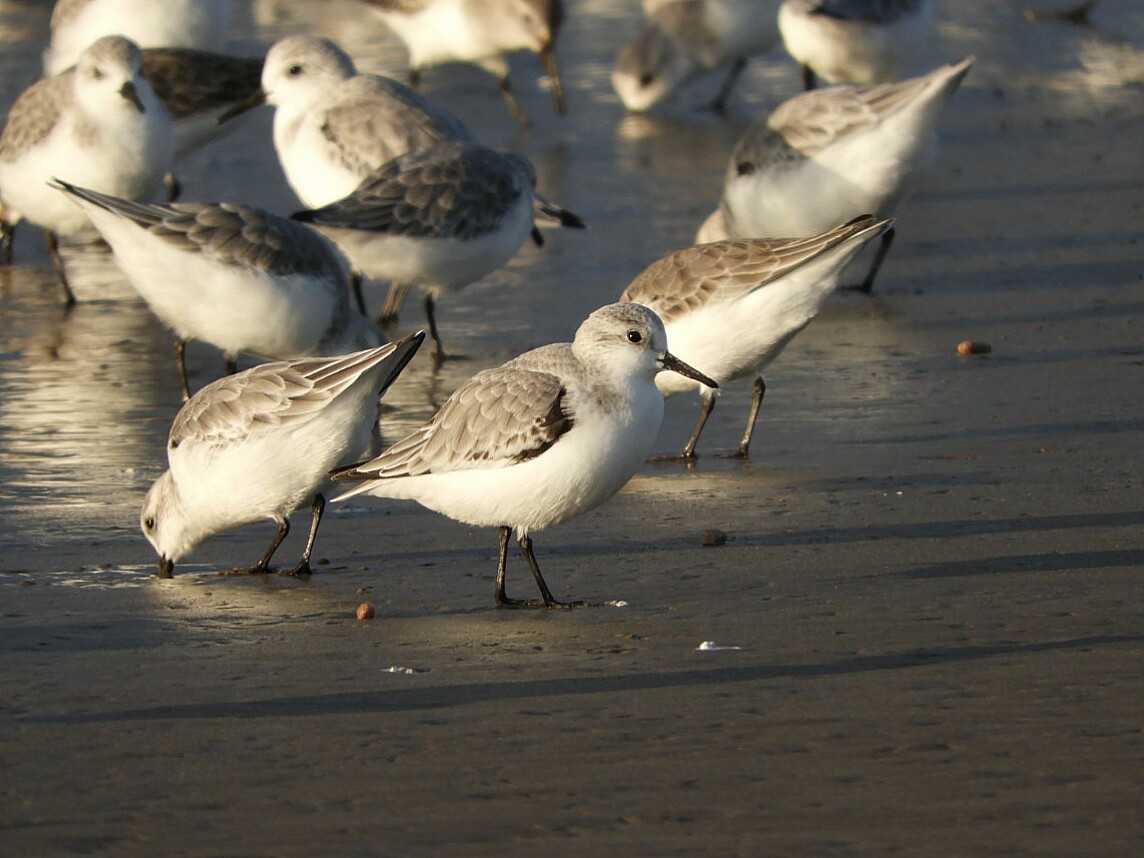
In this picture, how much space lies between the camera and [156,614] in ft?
21.4

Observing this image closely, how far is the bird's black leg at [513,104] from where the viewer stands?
16625 millimetres

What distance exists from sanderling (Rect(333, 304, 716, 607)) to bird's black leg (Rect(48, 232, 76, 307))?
543 cm

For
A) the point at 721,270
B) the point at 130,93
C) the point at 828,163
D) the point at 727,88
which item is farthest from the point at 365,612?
the point at 727,88

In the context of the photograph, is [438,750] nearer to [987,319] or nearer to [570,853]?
[570,853]

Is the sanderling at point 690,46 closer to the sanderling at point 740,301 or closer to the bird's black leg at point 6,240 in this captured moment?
the bird's black leg at point 6,240

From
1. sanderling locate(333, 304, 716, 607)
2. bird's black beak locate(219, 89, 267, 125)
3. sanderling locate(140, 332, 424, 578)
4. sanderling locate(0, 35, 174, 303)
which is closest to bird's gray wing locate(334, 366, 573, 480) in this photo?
sanderling locate(333, 304, 716, 607)

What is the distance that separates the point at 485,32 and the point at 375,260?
701cm

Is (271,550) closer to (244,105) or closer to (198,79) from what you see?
(244,105)

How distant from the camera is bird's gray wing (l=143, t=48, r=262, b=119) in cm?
1366

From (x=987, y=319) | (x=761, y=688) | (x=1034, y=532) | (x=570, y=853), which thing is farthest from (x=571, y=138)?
(x=570, y=853)

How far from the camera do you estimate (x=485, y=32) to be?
16.9 meters

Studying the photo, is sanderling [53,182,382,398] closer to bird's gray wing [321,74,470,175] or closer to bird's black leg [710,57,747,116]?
bird's gray wing [321,74,470,175]

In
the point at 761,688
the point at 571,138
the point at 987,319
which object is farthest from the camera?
the point at 571,138

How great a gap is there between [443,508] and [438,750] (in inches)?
64.3
